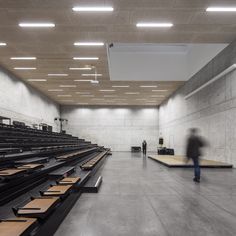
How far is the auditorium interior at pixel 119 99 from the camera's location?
3.29m

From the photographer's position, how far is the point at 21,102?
16.3 metres

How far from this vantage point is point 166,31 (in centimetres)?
899

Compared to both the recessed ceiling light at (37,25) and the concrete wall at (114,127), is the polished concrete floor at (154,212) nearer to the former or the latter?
the recessed ceiling light at (37,25)

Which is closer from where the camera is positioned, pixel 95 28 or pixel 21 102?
pixel 95 28

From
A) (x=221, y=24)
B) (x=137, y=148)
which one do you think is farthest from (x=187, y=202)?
(x=137, y=148)

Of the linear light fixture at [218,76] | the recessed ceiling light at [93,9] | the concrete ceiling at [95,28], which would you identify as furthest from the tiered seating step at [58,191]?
the linear light fixture at [218,76]

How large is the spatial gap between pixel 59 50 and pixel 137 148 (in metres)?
18.0

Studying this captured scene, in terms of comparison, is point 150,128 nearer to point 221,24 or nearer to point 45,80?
point 45,80

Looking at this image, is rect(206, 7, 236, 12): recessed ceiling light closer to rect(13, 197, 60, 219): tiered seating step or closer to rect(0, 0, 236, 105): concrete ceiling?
rect(0, 0, 236, 105): concrete ceiling

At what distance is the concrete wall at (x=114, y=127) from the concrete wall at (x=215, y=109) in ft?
31.3

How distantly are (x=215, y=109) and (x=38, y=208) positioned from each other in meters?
10.9

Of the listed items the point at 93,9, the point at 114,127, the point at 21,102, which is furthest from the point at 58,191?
the point at 114,127

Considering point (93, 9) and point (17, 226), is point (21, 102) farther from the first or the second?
point (17, 226)

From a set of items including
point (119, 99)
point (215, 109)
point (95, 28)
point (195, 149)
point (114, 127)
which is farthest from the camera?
point (114, 127)
